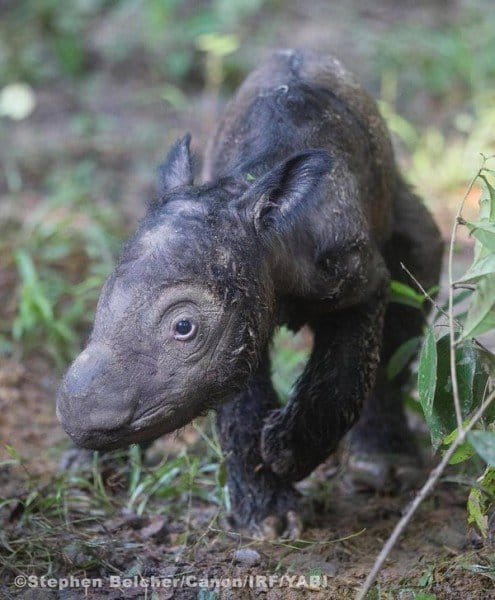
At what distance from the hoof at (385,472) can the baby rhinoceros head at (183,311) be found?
1.79 m

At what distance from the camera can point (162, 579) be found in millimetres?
4316

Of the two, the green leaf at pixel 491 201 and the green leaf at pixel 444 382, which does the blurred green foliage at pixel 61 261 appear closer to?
the green leaf at pixel 444 382

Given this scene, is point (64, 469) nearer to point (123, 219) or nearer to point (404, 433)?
point (404, 433)

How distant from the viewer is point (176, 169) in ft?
15.1

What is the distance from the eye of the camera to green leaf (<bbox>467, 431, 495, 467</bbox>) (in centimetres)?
332

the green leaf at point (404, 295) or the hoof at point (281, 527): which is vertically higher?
the green leaf at point (404, 295)

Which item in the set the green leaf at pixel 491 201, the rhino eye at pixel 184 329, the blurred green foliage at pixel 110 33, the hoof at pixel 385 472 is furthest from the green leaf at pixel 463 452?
the blurred green foliage at pixel 110 33

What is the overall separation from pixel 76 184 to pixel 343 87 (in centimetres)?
481

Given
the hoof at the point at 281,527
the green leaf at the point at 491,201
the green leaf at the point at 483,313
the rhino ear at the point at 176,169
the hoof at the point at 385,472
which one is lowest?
the hoof at the point at 385,472

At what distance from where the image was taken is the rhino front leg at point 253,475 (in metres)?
5.05

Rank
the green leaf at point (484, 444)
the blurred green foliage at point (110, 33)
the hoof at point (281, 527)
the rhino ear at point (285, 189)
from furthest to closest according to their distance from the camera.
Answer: the blurred green foliage at point (110, 33) → the hoof at point (281, 527) → the rhino ear at point (285, 189) → the green leaf at point (484, 444)

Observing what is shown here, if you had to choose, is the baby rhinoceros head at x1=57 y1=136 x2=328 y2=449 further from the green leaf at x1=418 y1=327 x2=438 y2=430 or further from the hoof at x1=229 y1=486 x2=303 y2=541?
the hoof at x1=229 y1=486 x2=303 y2=541

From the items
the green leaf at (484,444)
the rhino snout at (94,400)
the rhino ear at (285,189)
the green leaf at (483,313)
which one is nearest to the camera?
the green leaf at (484,444)

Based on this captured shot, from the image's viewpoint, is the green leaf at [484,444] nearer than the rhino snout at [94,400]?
Yes
